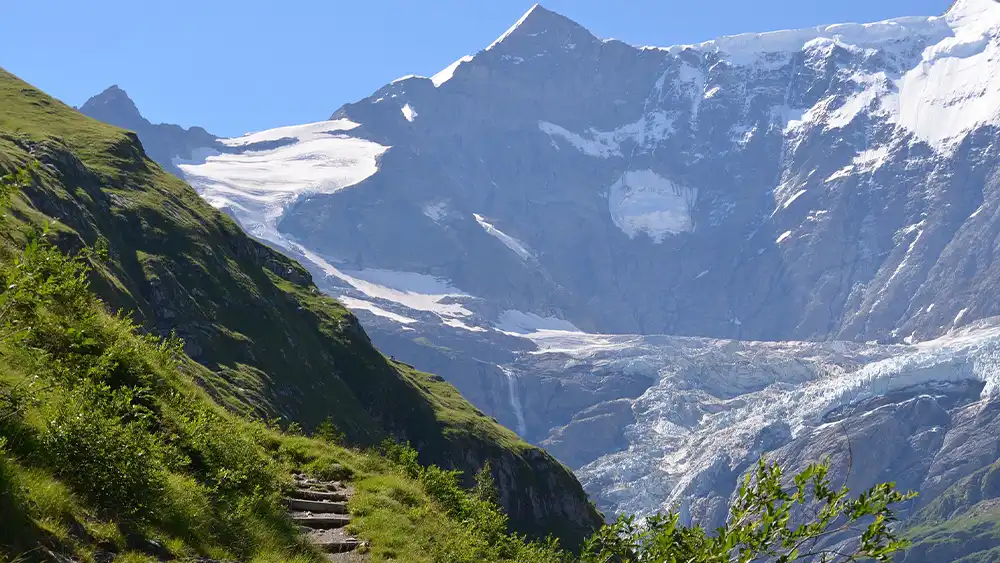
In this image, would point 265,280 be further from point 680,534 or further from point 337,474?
point 680,534

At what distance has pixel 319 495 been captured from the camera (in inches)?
967

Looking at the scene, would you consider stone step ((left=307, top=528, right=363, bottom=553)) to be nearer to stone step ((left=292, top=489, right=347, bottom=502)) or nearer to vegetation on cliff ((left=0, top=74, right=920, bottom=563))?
vegetation on cliff ((left=0, top=74, right=920, bottom=563))

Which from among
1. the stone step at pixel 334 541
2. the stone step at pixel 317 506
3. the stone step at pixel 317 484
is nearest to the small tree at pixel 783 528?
the stone step at pixel 334 541

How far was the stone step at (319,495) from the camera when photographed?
2391cm

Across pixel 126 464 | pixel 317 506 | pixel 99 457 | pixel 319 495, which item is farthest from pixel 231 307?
pixel 99 457

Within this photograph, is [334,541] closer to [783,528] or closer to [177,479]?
[177,479]

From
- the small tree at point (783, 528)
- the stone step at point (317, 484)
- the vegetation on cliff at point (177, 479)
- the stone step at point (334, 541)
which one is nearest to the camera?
the small tree at point (783, 528)

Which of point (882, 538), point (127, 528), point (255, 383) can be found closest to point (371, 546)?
point (127, 528)

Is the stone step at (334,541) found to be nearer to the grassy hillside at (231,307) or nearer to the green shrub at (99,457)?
the green shrub at (99,457)

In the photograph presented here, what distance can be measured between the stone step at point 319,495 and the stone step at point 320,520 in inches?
42.7

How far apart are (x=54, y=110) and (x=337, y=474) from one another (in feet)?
469

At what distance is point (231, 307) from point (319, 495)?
99.3 m

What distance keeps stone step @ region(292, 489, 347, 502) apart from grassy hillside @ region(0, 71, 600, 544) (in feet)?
168

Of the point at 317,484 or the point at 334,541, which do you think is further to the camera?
the point at 317,484
